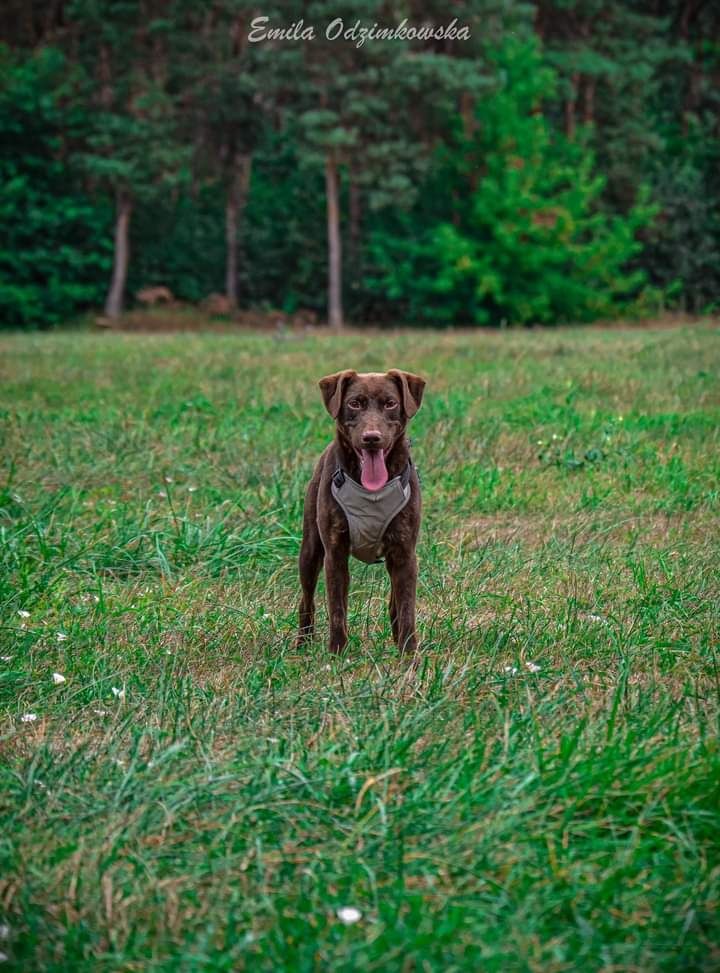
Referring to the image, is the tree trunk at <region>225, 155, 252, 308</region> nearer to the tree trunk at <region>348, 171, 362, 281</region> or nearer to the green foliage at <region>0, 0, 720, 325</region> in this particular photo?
the green foliage at <region>0, 0, 720, 325</region>

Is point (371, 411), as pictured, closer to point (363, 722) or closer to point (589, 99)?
point (363, 722)

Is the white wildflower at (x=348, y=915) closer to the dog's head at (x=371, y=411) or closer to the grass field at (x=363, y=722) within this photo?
the grass field at (x=363, y=722)

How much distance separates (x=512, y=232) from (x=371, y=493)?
23876 mm

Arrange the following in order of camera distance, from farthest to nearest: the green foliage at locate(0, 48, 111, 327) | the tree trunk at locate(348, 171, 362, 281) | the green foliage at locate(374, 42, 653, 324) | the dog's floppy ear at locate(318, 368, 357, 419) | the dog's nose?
the tree trunk at locate(348, 171, 362, 281) < the green foliage at locate(0, 48, 111, 327) < the green foliage at locate(374, 42, 653, 324) < the dog's floppy ear at locate(318, 368, 357, 419) < the dog's nose

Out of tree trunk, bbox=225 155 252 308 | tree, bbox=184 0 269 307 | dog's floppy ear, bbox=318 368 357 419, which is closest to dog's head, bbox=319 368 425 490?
dog's floppy ear, bbox=318 368 357 419

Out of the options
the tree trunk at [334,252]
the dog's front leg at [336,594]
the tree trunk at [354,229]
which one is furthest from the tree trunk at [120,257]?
the dog's front leg at [336,594]

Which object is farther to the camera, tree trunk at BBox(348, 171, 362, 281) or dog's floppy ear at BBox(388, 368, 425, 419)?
tree trunk at BBox(348, 171, 362, 281)

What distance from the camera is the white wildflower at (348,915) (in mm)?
2453

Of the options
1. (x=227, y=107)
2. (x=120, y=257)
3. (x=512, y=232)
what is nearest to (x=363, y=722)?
(x=512, y=232)

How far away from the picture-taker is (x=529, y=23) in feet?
99.7

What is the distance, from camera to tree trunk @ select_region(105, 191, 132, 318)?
29.8 metres

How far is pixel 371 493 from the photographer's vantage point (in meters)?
4.23

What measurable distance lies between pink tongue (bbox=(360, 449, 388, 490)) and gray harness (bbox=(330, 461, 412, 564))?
30 millimetres

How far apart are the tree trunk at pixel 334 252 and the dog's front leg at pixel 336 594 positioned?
2476cm
